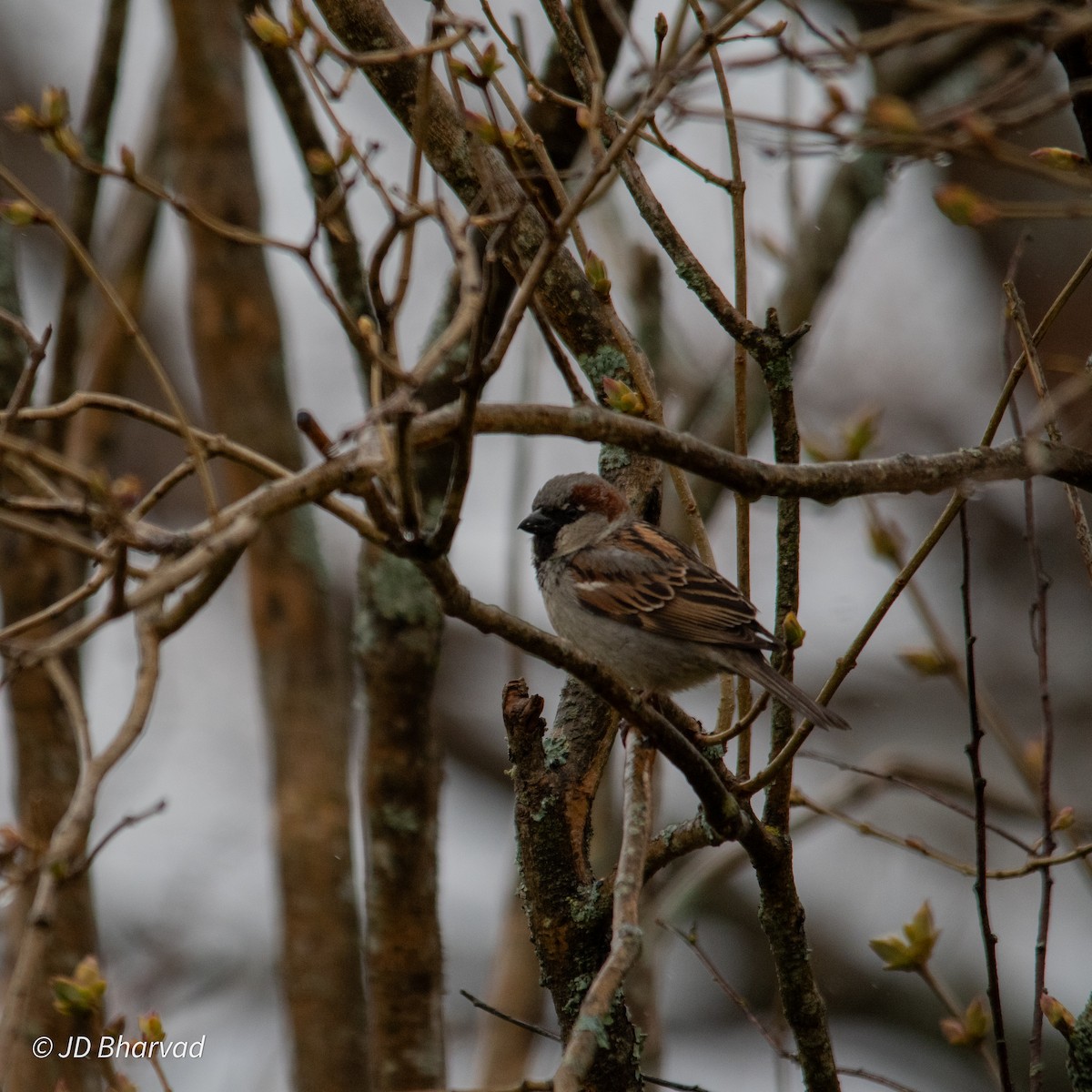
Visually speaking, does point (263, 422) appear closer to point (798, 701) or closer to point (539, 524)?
point (539, 524)

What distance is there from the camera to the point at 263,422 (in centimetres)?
562

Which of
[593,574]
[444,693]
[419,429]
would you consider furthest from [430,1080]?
[444,693]

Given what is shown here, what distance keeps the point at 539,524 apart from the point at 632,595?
55cm

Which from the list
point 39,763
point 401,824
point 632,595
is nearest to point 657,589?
point 632,595

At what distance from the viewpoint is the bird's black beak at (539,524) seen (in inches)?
197

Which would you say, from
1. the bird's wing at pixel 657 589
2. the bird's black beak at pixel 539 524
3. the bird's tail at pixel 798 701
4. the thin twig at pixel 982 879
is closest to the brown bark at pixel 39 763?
the bird's black beak at pixel 539 524

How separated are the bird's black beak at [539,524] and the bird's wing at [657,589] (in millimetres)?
212

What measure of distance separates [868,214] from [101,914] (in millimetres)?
6641

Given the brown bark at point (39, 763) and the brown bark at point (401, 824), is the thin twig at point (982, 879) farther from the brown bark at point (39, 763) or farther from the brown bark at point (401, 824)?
the brown bark at point (39, 763)

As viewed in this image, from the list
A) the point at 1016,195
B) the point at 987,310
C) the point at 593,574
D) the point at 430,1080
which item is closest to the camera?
the point at 430,1080

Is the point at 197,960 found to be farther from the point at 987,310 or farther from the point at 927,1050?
the point at 987,310

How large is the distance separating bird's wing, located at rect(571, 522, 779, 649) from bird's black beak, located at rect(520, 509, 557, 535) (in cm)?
21

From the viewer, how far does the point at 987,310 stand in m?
10.4

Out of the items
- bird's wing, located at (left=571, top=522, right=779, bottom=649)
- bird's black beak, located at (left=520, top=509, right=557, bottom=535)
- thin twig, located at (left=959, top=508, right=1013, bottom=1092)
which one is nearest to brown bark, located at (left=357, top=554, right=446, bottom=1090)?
bird's black beak, located at (left=520, top=509, right=557, bottom=535)
